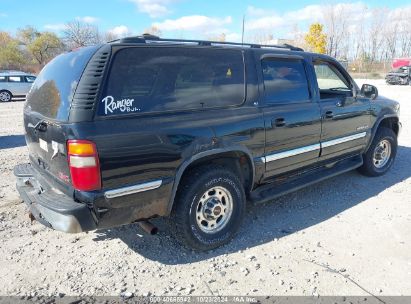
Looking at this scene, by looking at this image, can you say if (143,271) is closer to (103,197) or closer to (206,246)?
(206,246)

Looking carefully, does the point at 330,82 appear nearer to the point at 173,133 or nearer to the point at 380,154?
the point at 380,154

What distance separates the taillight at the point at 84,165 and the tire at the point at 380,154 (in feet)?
14.1

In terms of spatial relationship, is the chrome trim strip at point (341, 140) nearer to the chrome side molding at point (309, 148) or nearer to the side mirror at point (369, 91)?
the chrome side molding at point (309, 148)

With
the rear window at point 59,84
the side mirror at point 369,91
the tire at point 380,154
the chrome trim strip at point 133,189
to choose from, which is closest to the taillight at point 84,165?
the chrome trim strip at point 133,189

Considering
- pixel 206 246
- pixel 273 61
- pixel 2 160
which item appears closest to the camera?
pixel 206 246

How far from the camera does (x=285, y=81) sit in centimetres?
399

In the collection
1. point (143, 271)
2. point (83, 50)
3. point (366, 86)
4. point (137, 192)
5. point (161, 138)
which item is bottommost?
point (143, 271)

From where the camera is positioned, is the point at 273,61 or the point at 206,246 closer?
the point at 206,246

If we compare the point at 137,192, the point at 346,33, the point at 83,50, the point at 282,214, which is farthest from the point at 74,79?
the point at 346,33

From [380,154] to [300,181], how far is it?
2139 mm

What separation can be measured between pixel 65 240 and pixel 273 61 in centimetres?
298

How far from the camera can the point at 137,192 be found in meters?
2.86

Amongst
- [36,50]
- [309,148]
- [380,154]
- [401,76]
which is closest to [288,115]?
[309,148]

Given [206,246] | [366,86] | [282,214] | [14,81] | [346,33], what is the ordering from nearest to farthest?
[206,246] < [282,214] < [366,86] < [14,81] < [346,33]
